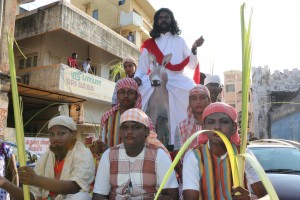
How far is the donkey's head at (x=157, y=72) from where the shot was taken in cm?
373

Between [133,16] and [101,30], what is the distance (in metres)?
6.55

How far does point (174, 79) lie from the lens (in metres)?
4.02

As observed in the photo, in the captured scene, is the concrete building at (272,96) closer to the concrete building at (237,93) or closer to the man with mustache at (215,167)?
the concrete building at (237,93)

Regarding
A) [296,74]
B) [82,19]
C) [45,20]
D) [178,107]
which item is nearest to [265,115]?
[296,74]

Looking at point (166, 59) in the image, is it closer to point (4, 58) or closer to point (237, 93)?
point (237, 93)

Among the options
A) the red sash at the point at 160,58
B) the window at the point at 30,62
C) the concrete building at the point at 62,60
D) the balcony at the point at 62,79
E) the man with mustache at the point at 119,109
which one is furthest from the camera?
the window at the point at 30,62

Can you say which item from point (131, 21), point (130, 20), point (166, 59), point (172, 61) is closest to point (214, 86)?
point (172, 61)

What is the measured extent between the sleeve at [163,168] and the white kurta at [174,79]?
1198 mm

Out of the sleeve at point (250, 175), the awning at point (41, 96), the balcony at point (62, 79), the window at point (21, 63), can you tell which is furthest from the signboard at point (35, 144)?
the sleeve at point (250, 175)

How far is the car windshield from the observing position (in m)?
4.80

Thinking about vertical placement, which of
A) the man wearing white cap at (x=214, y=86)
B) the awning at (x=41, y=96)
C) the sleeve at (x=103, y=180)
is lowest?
the sleeve at (x=103, y=180)

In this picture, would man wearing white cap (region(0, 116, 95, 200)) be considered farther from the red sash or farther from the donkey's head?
the red sash

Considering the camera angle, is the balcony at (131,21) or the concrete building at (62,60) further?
the balcony at (131,21)

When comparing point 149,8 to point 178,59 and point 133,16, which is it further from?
point 178,59
